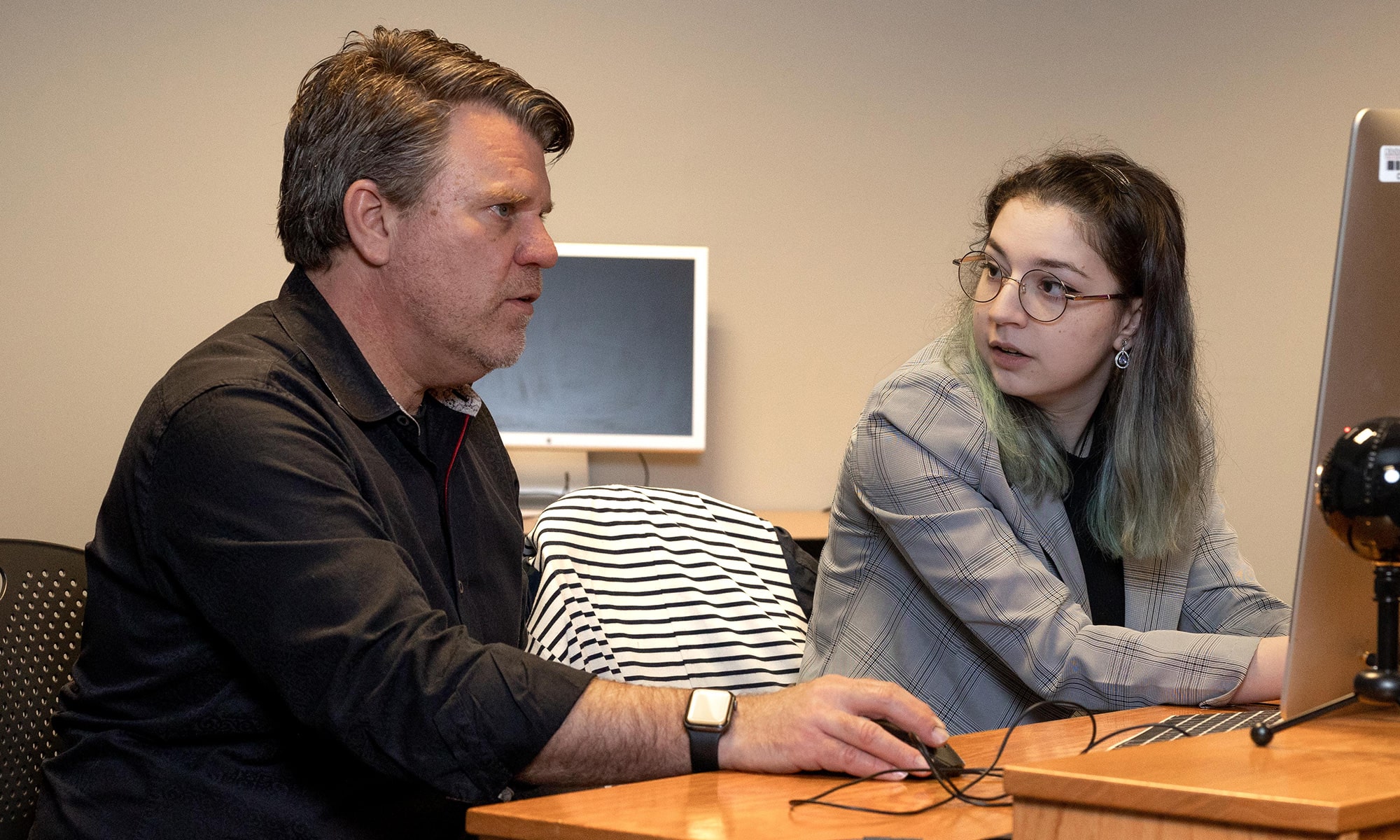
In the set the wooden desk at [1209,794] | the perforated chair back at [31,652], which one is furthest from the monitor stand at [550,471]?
the wooden desk at [1209,794]

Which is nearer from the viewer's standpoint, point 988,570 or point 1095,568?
Result: point 988,570

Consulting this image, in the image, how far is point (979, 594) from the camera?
1393 millimetres

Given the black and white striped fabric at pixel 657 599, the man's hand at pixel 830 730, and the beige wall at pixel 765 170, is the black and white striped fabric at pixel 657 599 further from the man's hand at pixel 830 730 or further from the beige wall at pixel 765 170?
the beige wall at pixel 765 170

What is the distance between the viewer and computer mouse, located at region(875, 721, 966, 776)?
0.98m

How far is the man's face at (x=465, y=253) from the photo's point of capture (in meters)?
1.35

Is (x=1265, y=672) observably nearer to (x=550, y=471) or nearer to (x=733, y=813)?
(x=733, y=813)

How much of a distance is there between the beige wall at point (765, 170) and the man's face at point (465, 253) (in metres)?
2.07

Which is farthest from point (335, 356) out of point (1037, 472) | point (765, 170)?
point (765, 170)

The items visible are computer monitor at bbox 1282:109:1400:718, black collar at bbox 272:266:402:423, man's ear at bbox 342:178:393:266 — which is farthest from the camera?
man's ear at bbox 342:178:393:266

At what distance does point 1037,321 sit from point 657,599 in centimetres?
64

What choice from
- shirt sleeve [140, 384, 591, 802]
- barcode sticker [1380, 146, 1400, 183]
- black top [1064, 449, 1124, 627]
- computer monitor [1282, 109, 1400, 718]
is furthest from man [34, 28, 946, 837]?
black top [1064, 449, 1124, 627]

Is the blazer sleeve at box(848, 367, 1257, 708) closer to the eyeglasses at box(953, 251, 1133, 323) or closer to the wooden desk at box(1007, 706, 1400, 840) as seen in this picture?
the eyeglasses at box(953, 251, 1133, 323)

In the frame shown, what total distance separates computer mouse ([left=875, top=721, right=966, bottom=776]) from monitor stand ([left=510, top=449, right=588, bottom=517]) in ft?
7.33

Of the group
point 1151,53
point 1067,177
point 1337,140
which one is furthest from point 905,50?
point 1067,177
